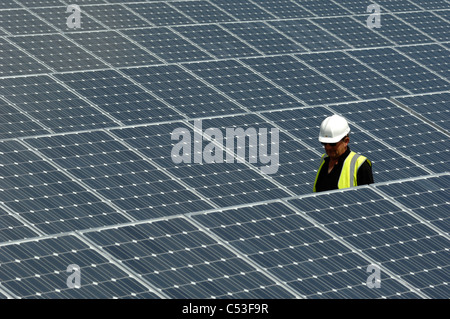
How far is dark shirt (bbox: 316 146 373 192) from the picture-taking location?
1566 centimetres

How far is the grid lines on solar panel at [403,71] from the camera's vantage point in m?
24.8

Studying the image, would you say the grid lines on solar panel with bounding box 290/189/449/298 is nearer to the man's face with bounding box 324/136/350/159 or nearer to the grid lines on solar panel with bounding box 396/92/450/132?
the man's face with bounding box 324/136/350/159

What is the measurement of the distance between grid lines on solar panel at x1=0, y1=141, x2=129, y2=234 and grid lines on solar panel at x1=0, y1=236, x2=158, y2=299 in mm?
2134

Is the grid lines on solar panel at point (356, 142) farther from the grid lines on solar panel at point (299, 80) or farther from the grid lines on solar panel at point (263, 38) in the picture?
the grid lines on solar panel at point (263, 38)

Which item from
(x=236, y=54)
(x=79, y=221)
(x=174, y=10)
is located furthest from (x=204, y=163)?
(x=174, y=10)

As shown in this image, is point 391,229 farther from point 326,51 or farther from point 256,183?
point 326,51

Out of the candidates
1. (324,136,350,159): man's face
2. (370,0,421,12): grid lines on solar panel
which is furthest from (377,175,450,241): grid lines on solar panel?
(370,0,421,12): grid lines on solar panel

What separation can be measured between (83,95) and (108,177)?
447 cm

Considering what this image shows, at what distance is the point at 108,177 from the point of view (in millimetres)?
17188

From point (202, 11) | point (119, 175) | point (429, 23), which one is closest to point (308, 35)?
point (202, 11)

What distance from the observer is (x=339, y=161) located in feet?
51.5

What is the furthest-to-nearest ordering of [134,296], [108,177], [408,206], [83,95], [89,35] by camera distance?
[89,35] < [83,95] < [108,177] < [408,206] < [134,296]

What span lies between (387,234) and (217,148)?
494cm

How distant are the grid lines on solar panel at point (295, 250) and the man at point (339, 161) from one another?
1.37 meters
